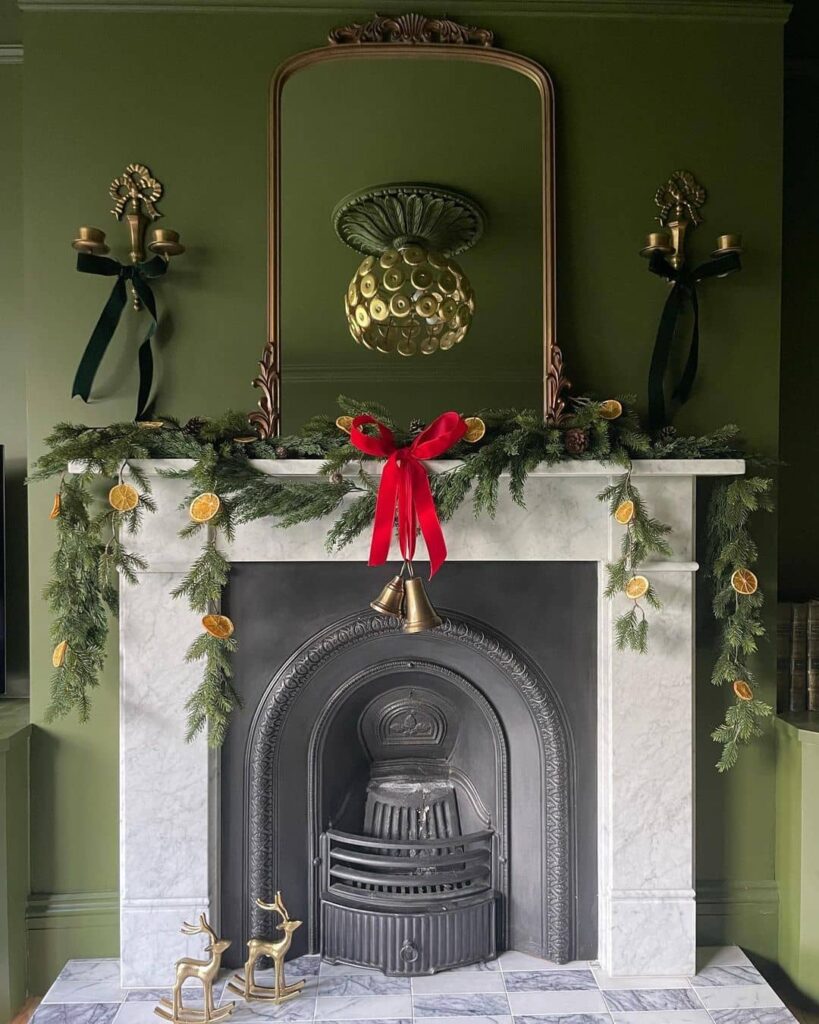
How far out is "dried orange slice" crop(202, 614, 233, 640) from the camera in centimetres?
187

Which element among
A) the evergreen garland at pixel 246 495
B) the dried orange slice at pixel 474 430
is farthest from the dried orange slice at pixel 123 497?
the dried orange slice at pixel 474 430

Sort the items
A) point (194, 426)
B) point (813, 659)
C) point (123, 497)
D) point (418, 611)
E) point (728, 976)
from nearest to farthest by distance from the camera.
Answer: point (418, 611) < point (123, 497) < point (194, 426) < point (728, 976) < point (813, 659)

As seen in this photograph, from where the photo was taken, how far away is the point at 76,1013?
1.89 meters

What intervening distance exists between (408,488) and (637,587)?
63cm

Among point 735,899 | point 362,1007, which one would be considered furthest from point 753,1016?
point 362,1007

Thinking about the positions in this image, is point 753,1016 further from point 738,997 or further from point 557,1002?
point 557,1002

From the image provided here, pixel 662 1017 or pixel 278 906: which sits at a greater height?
pixel 278 906

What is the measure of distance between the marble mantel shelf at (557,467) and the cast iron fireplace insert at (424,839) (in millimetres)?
301

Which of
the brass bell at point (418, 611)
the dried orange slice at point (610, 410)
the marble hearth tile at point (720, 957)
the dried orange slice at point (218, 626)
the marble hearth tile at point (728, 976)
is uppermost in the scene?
the dried orange slice at point (610, 410)

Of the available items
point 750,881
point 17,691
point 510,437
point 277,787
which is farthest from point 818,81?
point 17,691

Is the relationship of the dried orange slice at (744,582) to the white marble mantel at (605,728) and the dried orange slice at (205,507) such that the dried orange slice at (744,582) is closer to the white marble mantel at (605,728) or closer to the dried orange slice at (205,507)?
the white marble mantel at (605,728)

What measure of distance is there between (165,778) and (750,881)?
1.74 meters

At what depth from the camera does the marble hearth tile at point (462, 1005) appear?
1.88 metres

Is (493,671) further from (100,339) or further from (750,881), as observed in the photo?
(100,339)
